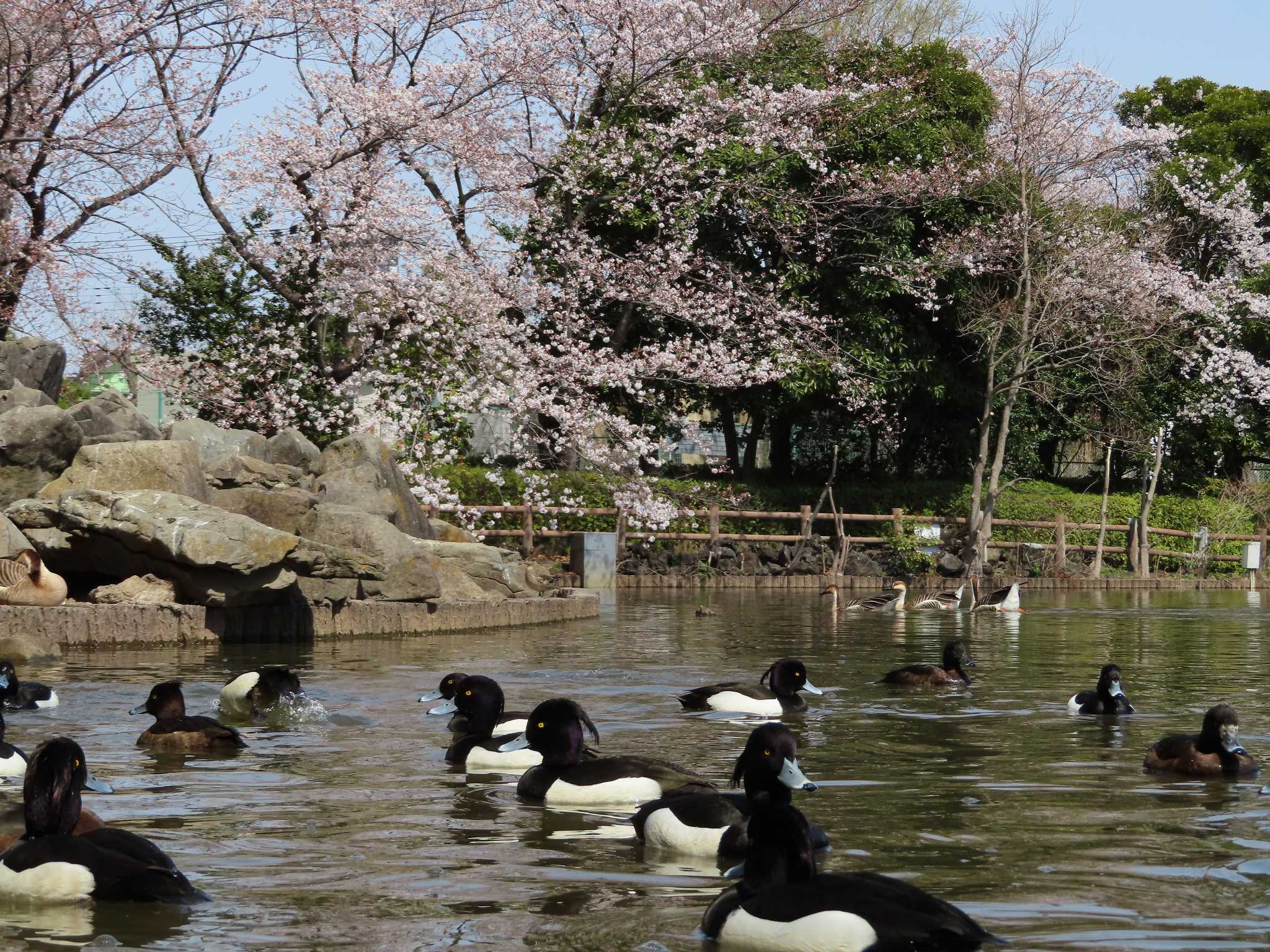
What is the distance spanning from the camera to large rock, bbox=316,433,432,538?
73.3 ft

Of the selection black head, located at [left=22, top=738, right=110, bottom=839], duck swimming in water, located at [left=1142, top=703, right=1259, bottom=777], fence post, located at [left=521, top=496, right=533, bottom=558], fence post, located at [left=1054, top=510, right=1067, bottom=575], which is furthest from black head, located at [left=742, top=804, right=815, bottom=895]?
fence post, located at [left=1054, top=510, right=1067, bottom=575]

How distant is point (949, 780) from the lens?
368 inches

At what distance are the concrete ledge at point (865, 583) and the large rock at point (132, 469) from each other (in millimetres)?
14591

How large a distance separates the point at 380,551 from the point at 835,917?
1547 centimetres

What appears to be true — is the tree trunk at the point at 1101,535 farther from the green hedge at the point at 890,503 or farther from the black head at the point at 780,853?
the black head at the point at 780,853

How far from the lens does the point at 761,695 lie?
12.3 metres

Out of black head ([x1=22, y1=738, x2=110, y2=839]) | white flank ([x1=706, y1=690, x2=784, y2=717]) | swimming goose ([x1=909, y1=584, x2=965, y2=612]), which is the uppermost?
black head ([x1=22, y1=738, x2=110, y2=839])

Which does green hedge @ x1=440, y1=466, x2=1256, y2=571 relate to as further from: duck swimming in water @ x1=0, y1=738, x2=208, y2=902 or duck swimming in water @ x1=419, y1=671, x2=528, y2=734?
duck swimming in water @ x1=0, y1=738, x2=208, y2=902

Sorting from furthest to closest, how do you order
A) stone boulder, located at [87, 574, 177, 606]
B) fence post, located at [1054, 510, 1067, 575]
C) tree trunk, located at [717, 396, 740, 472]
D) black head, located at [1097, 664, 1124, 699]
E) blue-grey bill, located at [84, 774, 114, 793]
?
fence post, located at [1054, 510, 1067, 575] → tree trunk, located at [717, 396, 740, 472] → stone boulder, located at [87, 574, 177, 606] → black head, located at [1097, 664, 1124, 699] → blue-grey bill, located at [84, 774, 114, 793]

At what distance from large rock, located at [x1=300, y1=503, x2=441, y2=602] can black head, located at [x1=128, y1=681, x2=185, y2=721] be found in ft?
29.9

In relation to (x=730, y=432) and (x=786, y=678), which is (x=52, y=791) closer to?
(x=786, y=678)

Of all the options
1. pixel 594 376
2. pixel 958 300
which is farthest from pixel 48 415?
pixel 958 300

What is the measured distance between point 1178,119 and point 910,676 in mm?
35395

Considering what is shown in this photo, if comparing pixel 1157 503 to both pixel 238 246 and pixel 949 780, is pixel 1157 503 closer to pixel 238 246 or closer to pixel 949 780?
pixel 238 246
